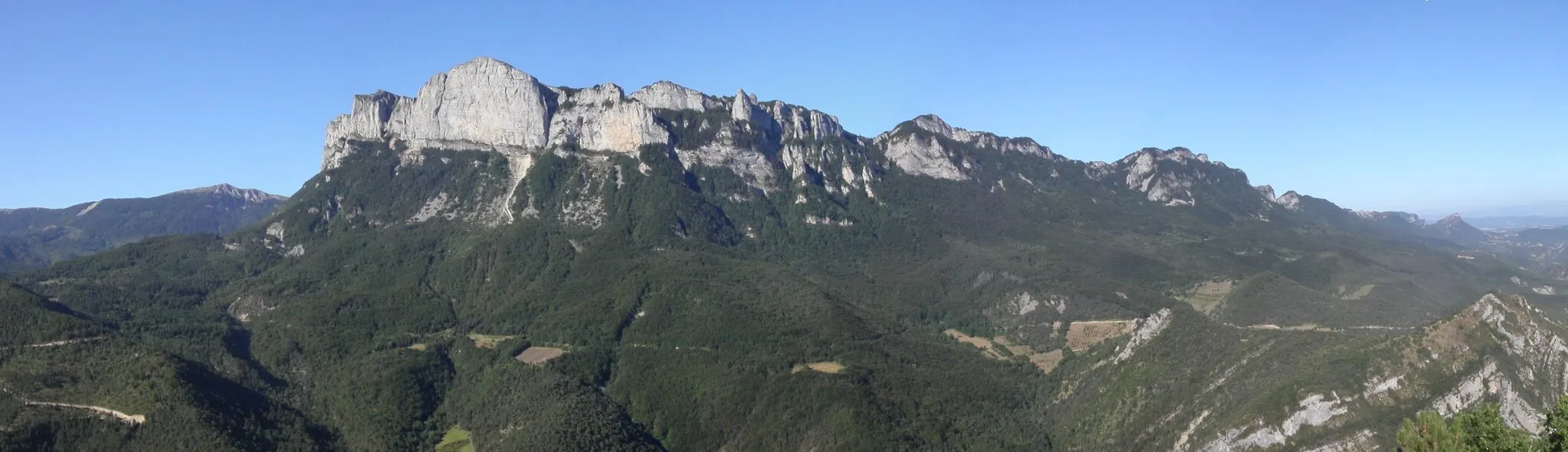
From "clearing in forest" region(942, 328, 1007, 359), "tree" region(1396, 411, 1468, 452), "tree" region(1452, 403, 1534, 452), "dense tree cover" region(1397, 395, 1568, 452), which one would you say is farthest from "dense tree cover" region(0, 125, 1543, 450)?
"tree" region(1396, 411, 1468, 452)

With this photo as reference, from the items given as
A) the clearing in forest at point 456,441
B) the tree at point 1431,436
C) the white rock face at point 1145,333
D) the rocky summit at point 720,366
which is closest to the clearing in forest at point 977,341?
the rocky summit at point 720,366

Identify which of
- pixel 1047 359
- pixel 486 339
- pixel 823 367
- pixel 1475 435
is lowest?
pixel 1047 359

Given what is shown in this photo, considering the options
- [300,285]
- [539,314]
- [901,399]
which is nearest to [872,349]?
[901,399]

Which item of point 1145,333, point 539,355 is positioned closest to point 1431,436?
point 1145,333

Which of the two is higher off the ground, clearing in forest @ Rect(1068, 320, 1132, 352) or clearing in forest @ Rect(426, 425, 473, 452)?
clearing in forest @ Rect(1068, 320, 1132, 352)

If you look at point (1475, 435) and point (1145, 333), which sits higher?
point (1475, 435)

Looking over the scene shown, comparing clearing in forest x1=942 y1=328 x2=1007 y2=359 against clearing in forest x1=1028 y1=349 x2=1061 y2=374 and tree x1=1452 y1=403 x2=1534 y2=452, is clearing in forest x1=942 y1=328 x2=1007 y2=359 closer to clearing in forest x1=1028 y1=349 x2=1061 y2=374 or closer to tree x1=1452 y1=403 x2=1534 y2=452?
clearing in forest x1=1028 y1=349 x2=1061 y2=374

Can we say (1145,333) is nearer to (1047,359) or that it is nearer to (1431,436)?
(1047,359)
